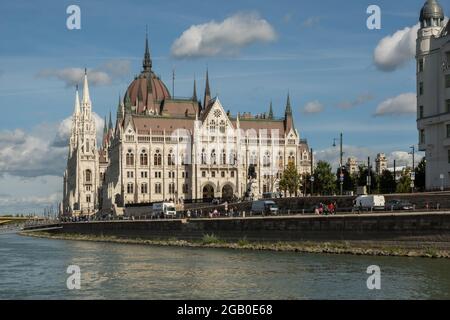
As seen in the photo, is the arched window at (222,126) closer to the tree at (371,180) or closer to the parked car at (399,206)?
the tree at (371,180)

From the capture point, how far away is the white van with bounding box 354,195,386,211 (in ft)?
219

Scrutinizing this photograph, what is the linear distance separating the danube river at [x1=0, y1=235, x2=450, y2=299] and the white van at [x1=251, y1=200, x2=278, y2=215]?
63.7ft

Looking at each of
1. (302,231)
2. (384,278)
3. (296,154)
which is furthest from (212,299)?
(296,154)

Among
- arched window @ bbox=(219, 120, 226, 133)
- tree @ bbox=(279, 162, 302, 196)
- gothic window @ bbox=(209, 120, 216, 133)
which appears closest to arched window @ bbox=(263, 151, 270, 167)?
arched window @ bbox=(219, 120, 226, 133)

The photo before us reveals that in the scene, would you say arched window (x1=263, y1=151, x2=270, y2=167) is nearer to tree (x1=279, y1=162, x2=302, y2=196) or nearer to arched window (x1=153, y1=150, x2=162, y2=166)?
arched window (x1=153, y1=150, x2=162, y2=166)

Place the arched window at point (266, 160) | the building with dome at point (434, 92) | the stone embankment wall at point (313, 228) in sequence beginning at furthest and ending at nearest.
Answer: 1. the arched window at point (266, 160)
2. the building with dome at point (434, 92)
3. the stone embankment wall at point (313, 228)

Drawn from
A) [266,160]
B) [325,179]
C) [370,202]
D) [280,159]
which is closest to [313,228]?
[370,202]

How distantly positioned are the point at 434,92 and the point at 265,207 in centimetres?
2071

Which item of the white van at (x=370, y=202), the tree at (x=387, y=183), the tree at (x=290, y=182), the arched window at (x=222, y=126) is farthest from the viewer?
the arched window at (x=222, y=126)

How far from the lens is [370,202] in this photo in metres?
70.5

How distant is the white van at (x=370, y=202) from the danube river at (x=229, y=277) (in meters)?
9.52

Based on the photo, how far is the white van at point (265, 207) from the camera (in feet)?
267

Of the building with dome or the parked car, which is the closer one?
the parked car

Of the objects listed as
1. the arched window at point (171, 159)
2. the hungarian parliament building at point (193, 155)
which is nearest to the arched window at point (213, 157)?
the hungarian parliament building at point (193, 155)
